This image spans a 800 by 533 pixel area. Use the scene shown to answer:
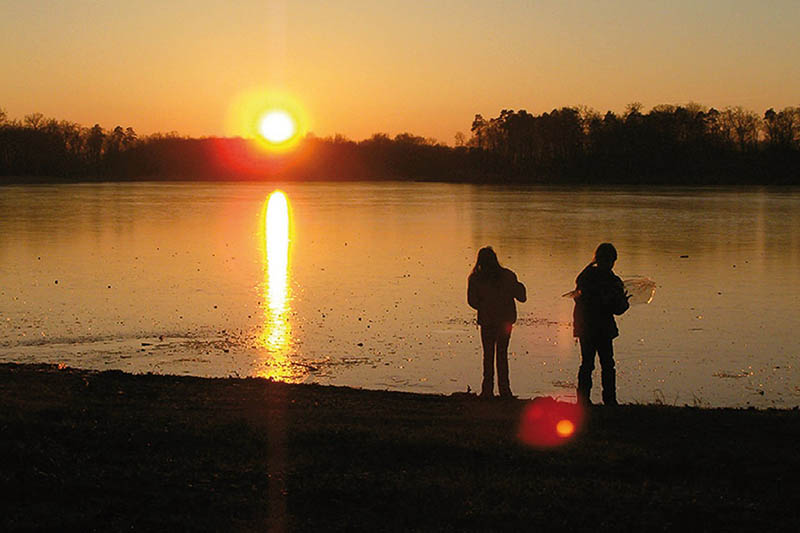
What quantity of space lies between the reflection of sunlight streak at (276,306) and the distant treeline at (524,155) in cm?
10309

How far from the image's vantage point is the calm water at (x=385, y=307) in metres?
12.9

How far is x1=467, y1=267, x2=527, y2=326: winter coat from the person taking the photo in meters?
10.1

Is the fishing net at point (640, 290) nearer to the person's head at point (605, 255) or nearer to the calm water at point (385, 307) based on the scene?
the person's head at point (605, 255)

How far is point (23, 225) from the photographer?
37.7 metres

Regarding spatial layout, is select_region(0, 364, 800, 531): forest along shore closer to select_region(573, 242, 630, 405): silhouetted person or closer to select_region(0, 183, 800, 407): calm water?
select_region(573, 242, 630, 405): silhouetted person

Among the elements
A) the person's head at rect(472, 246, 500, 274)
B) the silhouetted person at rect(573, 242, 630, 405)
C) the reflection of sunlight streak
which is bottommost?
the reflection of sunlight streak

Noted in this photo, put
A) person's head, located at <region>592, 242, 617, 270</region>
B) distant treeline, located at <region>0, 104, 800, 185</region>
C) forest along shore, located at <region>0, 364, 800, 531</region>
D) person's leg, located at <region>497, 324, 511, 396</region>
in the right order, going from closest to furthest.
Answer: forest along shore, located at <region>0, 364, 800, 531</region> → person's head, located at <region>592, 242, 617, 270</region> → person's leg, located at <region>497, 324, 511, 396</region> → distant treeline, located at <region>0, 104, 800, 185</region>

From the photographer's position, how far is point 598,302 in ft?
30.5

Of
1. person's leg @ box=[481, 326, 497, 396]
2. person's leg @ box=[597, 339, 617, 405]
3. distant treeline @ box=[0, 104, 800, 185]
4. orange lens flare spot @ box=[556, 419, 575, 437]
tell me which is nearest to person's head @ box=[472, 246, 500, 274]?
person's leg @ box=[481, 326, 497, 396]

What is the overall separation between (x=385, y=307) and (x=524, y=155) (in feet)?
478

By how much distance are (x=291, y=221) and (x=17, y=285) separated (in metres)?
25.6

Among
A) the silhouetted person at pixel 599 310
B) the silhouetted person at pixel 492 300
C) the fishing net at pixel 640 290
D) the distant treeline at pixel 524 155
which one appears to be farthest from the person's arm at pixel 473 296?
the distant treeline at pixel 524 155

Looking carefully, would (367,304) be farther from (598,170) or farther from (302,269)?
(598,170)

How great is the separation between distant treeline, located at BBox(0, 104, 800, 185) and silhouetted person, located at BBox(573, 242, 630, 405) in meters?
120
